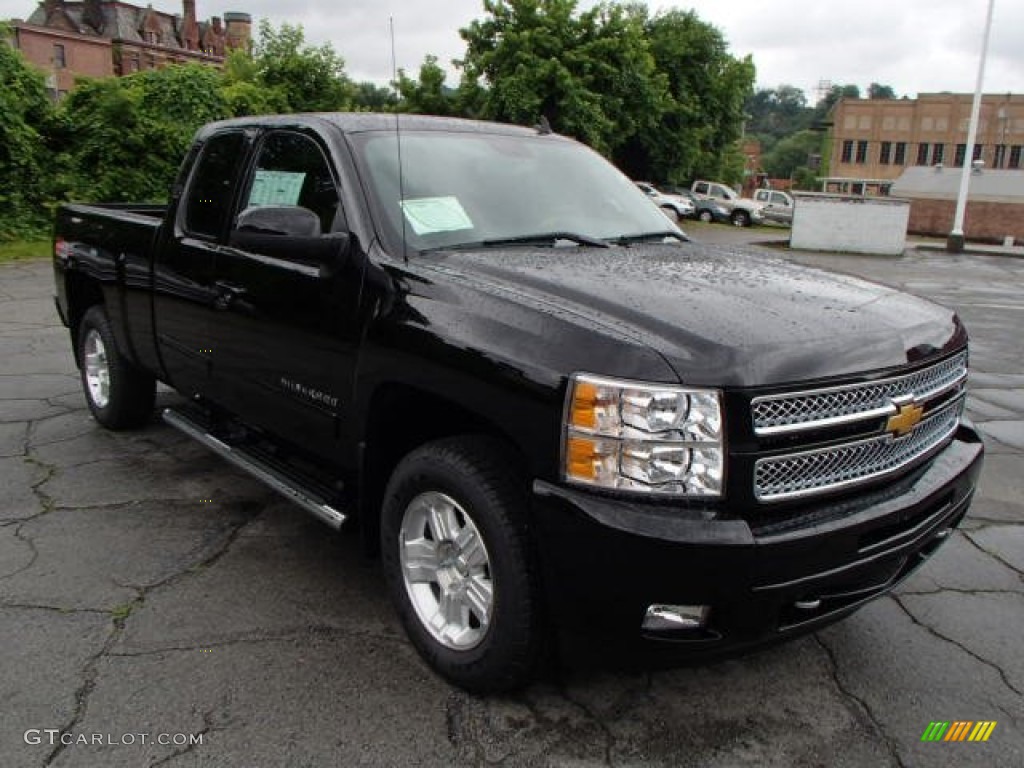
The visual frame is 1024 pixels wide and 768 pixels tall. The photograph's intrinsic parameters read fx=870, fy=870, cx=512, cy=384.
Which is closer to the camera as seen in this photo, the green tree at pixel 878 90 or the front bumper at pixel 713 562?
the front bumper at pixel 713 562

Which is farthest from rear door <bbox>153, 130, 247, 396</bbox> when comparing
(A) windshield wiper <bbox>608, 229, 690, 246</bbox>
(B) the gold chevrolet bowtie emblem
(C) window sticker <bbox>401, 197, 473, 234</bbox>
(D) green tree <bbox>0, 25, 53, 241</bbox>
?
(D) green tree <bbox>0, 25, 53, 241</bbox>

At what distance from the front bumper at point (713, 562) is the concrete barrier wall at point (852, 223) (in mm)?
22708

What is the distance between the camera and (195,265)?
4145 mm

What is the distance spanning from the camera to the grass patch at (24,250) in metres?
14.3

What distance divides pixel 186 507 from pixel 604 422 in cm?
283

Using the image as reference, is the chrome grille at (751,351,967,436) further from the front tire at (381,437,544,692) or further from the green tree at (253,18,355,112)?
the green tree at (253,18,355,112)

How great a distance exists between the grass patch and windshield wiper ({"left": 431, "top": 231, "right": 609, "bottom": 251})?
13381 millimetres

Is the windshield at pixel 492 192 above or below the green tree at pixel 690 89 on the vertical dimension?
below

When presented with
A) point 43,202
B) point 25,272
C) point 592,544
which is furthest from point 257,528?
point 43,202

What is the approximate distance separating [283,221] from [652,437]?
5.46ft

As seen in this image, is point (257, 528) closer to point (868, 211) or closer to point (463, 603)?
point (463, 603)

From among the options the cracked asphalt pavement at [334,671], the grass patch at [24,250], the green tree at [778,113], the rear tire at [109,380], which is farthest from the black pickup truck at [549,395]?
the green tree at [778,113]

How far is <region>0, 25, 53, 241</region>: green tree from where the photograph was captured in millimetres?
15406

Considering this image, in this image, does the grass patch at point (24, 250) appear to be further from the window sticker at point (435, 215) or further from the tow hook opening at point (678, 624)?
the tow hook opening at point (678, 624)
